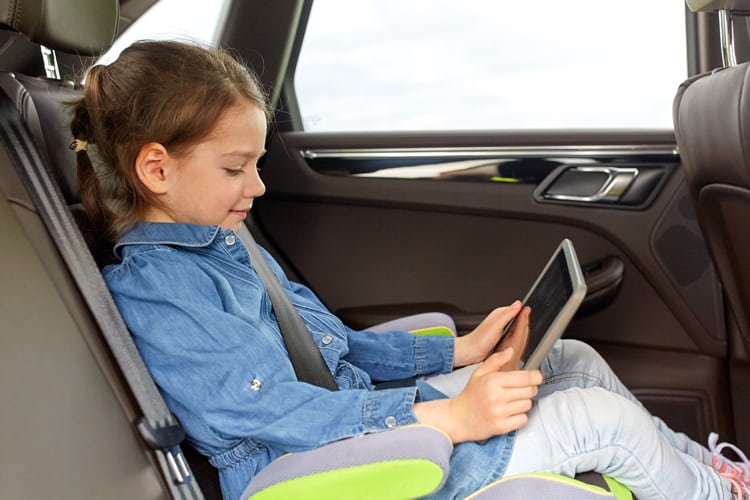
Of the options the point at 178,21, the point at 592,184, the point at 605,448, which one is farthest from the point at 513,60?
the point at 605,448

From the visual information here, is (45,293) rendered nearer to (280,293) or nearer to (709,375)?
(280,293)

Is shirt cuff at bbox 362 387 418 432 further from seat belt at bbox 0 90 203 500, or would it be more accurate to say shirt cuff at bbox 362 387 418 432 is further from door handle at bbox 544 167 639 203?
door handle at bbox 544 167 639 203

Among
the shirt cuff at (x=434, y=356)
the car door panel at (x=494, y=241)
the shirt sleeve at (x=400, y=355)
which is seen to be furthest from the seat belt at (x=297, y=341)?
the car door panel at (x=494, y=241)

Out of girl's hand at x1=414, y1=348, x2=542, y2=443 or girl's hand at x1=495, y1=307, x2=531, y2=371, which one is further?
girl's hand at x1=495, y1=307, x2=531, y2=371

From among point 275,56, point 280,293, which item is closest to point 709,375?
point 280,293

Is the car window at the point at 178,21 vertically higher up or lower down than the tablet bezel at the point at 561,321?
higher up

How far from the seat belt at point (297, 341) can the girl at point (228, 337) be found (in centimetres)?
2

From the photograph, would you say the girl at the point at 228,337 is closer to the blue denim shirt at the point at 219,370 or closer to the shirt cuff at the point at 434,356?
the blue denim shirt at the point at 219,370

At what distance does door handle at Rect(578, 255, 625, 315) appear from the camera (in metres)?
1.87

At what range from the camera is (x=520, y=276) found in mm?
1938

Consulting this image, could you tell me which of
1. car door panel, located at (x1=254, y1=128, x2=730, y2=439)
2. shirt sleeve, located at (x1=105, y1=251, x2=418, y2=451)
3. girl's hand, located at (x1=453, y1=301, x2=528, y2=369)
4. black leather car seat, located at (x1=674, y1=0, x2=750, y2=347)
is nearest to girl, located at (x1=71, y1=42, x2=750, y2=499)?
shirt sleeve, located at (x1=105, y1=251, x2=418, y2=451)

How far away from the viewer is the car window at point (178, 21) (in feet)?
4.70

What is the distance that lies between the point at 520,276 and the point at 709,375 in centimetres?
45

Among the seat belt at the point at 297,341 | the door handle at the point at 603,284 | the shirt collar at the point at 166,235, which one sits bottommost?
the door handle at the point at 603,284
